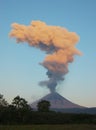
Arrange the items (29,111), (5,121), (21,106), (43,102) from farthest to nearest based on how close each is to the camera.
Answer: (43,102) → (21,106) → (29,111) → (5,121)

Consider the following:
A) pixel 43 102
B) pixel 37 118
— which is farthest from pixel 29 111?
pixel 43 102

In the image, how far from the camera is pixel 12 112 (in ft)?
453

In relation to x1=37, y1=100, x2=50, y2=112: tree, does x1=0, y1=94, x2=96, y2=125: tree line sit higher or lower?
lower

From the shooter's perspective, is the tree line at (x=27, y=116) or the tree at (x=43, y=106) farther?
the tree at (x=43, y=106)

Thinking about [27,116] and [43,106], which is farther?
[43,106]

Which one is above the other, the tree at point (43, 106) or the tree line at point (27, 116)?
the tree at point (43, 106)

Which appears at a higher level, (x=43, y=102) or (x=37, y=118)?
(x=43, y=102)

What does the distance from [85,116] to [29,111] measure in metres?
26.0

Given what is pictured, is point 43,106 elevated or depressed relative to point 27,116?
elevated

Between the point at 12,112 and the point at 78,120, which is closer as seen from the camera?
the point at 12,112

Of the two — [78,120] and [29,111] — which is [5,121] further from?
[78,120]

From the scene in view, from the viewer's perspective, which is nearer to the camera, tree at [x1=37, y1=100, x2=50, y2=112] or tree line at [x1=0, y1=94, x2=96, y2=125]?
tree line at [x1=0, y1=94, x2=96, y2=125]

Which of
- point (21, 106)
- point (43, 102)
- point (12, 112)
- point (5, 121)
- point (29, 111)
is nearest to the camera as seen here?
point (5, 121)

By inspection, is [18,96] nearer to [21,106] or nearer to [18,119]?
[21,106]
